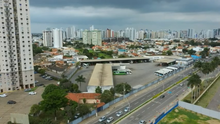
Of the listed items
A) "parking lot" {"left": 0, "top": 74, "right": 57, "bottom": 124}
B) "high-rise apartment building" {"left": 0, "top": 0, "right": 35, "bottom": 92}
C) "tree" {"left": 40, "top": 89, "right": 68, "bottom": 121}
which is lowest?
"parking lot" {"left": 0, "top": 74, "right": 57, "bottom": 124}

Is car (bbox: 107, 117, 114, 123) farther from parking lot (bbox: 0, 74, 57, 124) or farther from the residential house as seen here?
parking lot (bbox: 0, 74, 57, 124)

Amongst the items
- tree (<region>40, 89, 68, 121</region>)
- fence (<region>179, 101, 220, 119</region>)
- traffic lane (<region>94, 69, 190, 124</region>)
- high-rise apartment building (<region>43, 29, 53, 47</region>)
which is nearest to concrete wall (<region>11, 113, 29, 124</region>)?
tree (<region>40, 89, 68, 121</region>)

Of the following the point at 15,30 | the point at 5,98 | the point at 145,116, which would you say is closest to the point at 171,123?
the point at 145,116

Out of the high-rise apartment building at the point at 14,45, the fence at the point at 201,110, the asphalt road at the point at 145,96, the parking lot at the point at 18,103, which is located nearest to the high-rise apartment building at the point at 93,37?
the asphalt road at the point at 145,96

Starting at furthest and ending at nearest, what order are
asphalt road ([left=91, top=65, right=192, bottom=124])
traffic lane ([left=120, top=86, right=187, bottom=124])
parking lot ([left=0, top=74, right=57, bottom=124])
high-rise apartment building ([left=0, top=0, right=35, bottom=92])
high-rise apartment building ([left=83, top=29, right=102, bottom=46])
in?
high-rise apartment building ([left=83, top=29, right=102, bottom=46])
high-rise apartment building ([left=0, top=0, right=35, bottom=92])
asphalt road ([left=91, top=65, right=192, bottom=124])
parking lot ([left=0, top=74, right=57, bottom=124])
traffic lane ([left=120, top=86, right=187, bottom=124])

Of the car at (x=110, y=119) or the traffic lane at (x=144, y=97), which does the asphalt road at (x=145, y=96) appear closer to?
the traffic lane at (x=144, y=97)

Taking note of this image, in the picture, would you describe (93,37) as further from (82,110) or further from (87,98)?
(82,110)
